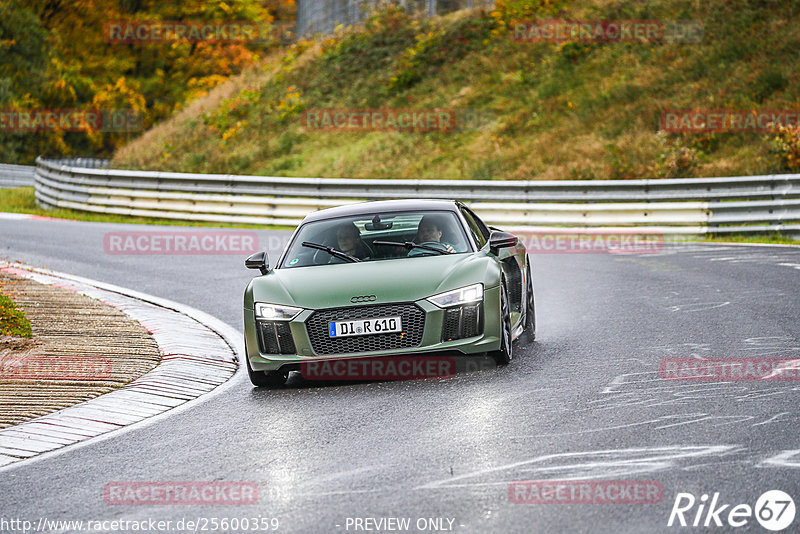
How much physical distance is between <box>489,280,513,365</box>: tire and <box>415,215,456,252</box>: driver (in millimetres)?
828

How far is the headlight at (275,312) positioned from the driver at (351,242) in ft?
3.73

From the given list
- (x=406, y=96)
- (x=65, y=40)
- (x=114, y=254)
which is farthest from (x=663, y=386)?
(x=65, y=40)

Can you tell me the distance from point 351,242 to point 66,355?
8.63 ft

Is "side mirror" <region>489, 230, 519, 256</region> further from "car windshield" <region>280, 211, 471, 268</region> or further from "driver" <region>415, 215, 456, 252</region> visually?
"driver" <region>415, 215, 456, 252</region>

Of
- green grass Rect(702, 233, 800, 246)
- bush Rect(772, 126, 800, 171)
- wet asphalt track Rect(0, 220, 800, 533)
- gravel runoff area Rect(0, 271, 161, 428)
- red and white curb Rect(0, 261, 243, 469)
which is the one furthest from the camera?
bush Rect(772, 126, 800, 171)

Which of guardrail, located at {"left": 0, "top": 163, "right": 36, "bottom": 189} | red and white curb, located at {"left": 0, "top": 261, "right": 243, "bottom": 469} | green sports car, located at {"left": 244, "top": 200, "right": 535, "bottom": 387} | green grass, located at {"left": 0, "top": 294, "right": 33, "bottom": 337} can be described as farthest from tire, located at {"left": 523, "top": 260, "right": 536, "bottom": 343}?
guardrail, located at {"left": 0, "top": 163, "right": 36, "bottom": 189}

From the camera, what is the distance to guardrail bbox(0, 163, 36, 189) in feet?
155

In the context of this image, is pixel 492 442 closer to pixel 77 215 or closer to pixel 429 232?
pixel 429 232

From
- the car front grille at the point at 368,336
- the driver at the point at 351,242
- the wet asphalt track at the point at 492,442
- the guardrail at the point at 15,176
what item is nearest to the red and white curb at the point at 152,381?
the wet asphalt track at the point at 492,442

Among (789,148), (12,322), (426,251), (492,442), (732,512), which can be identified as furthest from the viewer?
(789,148)

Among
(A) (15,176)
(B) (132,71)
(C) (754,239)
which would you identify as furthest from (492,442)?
(B) (132,71)

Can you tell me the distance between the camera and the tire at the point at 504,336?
345 inches

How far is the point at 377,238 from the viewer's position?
998 centimetres

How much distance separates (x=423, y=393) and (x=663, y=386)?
5.55 feet
